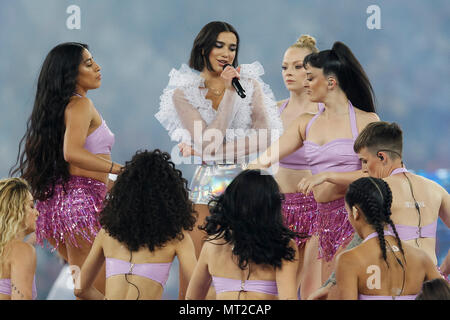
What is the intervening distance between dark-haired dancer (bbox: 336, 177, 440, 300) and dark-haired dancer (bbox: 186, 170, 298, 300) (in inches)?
8.5

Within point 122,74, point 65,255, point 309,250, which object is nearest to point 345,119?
point 309,250

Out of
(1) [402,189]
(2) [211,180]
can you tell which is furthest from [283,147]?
(1) [402,189]

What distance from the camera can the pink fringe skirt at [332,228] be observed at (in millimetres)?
3812

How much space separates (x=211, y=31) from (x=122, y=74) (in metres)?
4.23

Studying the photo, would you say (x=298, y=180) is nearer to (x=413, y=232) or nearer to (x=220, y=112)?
(x=220, y=112)

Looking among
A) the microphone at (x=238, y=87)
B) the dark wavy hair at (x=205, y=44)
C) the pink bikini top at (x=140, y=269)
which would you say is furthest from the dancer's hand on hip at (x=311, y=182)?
the dark wavy hair at (x=205, y=44)

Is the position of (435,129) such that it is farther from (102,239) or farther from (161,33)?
(102,239)

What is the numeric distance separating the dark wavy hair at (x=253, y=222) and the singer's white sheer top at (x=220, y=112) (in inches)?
34.2

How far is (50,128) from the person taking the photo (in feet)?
13.1

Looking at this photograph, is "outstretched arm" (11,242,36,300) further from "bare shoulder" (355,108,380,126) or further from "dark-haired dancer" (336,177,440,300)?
"bare shoulder" (355,108,380,126)

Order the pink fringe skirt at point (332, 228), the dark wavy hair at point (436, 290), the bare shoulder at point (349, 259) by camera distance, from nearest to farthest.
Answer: the dark wavy hair at point (436, 290) < the bare shoulder at point (349, 259) < the pink fringe skirt at point (332, 228)

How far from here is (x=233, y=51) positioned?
4.14m

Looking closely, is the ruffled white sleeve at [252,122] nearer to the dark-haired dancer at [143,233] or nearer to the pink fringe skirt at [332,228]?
the pink fringe skirt at [332,228]

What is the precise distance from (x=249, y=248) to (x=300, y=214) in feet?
3.49
